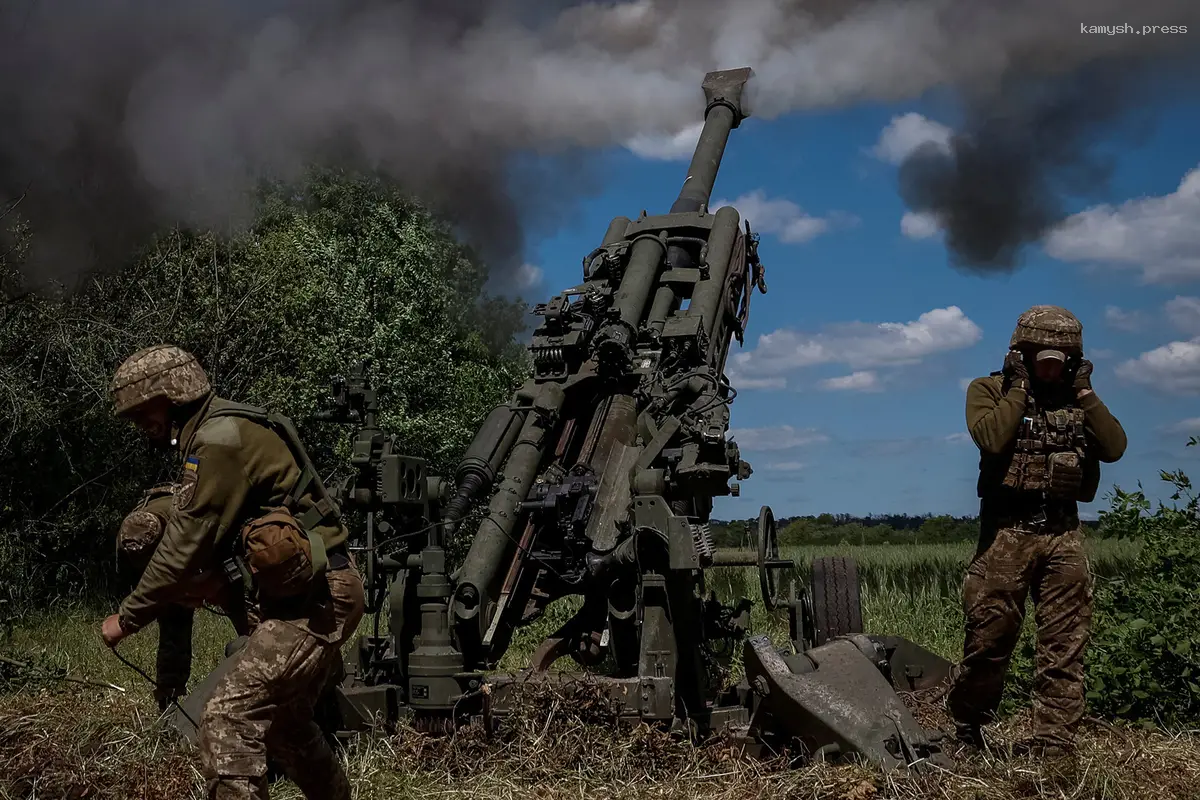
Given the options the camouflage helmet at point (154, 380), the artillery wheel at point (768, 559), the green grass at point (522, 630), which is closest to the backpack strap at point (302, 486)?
the camouflage helmet at point (154, 380)

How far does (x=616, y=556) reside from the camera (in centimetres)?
650

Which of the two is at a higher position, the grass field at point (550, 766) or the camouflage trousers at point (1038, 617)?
the camouflage trousers at point (1038, 617)

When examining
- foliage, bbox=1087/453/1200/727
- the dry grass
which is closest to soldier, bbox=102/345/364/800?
the dry grass

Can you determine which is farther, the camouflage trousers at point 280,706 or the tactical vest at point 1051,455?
the tactical vest at point 1051,455

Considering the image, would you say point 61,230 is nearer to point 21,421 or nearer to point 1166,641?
point 1166,641

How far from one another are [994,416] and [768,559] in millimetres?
2268

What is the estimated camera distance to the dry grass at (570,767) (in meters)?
4.69

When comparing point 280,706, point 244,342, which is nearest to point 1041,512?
point 280,706

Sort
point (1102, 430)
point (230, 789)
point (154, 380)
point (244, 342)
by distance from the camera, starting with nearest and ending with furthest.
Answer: point (230, 789) → point (154, 380) → point (1102, 430) → point (244, 342)

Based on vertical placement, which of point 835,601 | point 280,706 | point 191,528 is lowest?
point 280,706

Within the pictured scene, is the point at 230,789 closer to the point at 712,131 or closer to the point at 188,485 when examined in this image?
the point at 188,485

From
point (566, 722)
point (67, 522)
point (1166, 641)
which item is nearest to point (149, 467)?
point (67, 522)

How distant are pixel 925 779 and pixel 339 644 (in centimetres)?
230

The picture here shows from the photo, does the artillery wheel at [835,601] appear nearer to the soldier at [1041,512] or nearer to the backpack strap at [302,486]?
the soldier at [1041,512]
